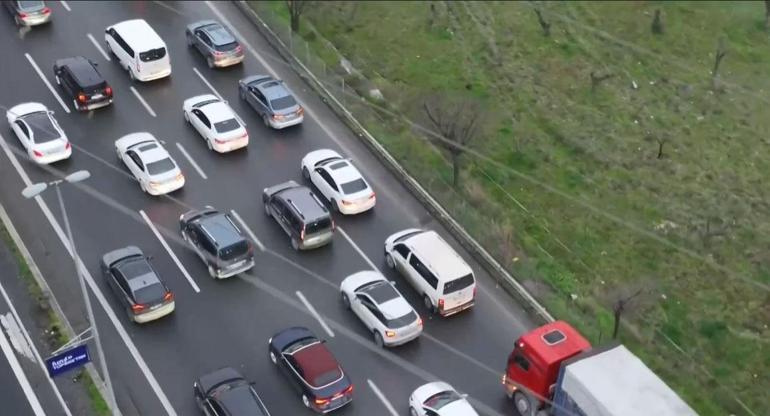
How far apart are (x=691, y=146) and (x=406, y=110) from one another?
13436 millimetres

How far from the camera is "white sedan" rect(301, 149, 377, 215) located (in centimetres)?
4316

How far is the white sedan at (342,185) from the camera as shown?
43.2 metres

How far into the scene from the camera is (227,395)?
3397 cm

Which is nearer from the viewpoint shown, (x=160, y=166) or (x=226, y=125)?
(x=160, y=166)

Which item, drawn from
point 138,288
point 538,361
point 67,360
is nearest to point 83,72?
point 138,288

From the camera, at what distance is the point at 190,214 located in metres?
41.5

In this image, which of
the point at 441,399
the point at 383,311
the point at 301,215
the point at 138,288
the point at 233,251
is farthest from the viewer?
the point at 301,215

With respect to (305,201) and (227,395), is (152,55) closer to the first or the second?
(305,201)

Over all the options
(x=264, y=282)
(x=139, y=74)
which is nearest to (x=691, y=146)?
(x=264, y=282)

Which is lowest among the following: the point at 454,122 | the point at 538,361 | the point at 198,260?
the point at 198,260

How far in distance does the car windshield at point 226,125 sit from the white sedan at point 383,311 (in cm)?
1074

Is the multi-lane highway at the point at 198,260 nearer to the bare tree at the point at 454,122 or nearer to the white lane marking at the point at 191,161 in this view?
the white lane marking at the point at 191,161

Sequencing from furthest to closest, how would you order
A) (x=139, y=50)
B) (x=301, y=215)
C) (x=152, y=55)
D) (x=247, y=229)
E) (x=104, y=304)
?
(x=152, y=55) → (x=139, y=50) → (x=247, y=229) → (x=301, y=215) → (x=104, y=304)

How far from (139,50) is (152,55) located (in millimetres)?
627
